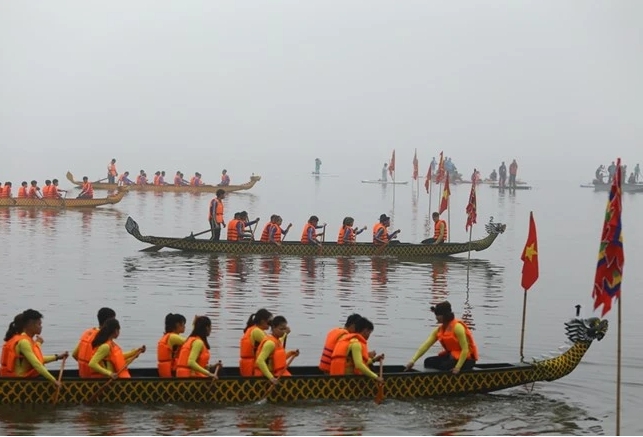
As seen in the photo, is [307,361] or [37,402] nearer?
[37,402]

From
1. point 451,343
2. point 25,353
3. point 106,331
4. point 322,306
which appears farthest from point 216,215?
point 25,353

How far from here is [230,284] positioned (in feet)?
96.9

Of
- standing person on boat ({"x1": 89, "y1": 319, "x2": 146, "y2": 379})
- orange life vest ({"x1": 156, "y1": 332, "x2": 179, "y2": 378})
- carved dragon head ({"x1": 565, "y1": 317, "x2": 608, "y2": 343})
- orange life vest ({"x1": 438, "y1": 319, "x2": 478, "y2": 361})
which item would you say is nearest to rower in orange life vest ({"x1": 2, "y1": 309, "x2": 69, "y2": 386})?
standing person on boat ({"x1": 89, "y1": 319, "x2": 146, "y2": 379})

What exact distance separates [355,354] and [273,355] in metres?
1.17

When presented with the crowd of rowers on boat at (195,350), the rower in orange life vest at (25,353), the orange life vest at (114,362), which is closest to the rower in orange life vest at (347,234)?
the crowd of rowers on boat at (195,350)

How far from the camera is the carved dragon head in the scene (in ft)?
56.2

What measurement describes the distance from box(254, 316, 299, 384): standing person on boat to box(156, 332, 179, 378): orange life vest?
1.18m

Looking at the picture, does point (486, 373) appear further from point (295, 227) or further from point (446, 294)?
point (295, 227)

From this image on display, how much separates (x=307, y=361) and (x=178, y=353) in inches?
177

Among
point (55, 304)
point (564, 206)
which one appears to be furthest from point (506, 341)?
point (564, 206)

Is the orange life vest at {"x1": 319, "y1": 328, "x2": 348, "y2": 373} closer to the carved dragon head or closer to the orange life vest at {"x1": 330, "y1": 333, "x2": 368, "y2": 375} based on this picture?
the orange life vest at {"x1": 330, "y1": 333, "x2": 368, "y2": 375}

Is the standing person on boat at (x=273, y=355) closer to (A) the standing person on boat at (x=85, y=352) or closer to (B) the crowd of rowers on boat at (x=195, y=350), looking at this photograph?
(B) the crowd of rowers on boat at (x=195, y=350)

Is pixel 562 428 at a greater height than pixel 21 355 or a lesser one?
lesser

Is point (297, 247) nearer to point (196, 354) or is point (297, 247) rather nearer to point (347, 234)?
point (347, 234)
